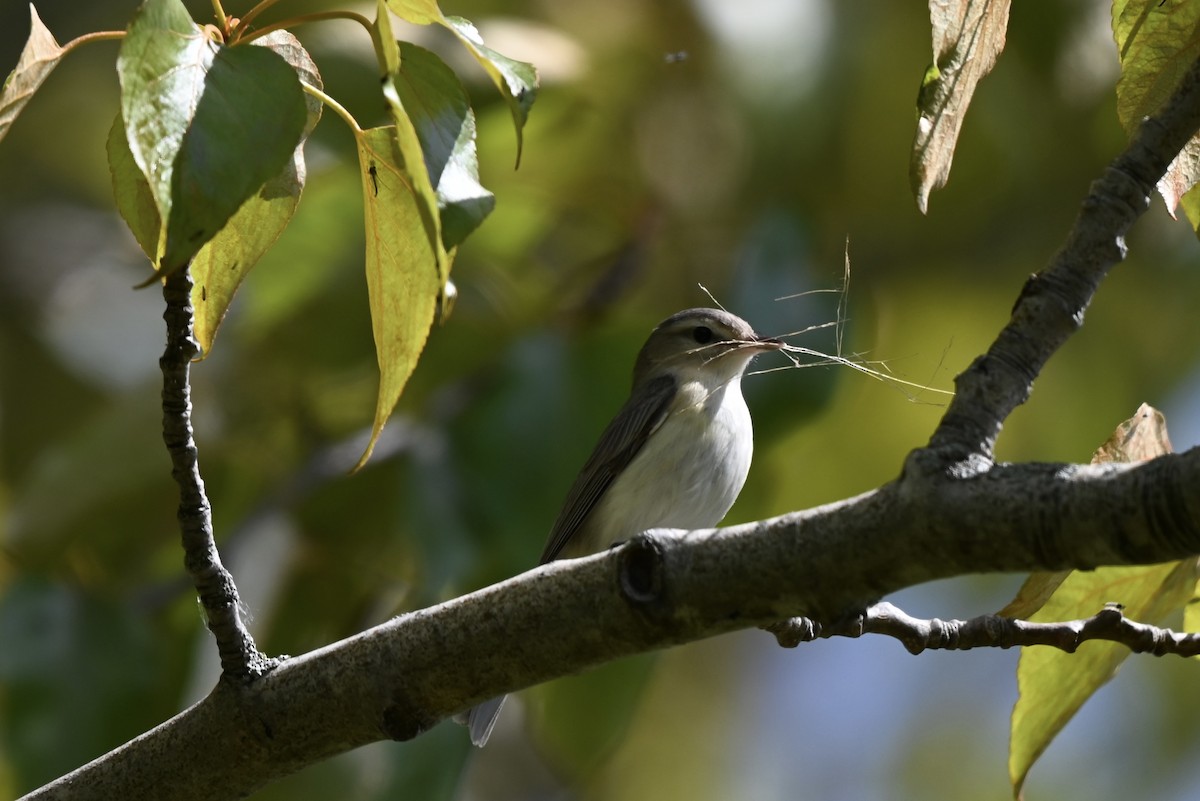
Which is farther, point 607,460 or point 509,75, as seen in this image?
point 607,460

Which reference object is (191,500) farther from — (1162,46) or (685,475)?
(685,475)

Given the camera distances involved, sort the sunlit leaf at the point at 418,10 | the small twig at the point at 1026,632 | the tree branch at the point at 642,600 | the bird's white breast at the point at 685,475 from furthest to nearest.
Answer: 1. the bird's white breast at the point at 685,475
2. the small twig at the point at 1026,632
3. the sunlit leaf at the point at 418,10
4. the tree branch at the point at 642,600

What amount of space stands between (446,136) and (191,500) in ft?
2.13

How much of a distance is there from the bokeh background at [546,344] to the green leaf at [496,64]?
152 cm

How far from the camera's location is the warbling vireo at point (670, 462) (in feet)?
12.2

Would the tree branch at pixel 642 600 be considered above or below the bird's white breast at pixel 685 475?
above

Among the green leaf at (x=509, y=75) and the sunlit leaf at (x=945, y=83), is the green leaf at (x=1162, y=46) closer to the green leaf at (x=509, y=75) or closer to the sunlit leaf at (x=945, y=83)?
the sunlit leaf at (x=945, y=83)

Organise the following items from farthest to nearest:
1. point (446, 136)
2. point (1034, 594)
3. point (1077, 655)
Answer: point (1077, 655), point (1034, 594), point (446, 136)

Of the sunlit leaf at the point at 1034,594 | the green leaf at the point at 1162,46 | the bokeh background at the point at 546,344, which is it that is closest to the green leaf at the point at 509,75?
the green leaf at the point at 1162,46

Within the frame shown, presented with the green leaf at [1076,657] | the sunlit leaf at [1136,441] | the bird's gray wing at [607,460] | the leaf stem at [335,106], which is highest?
the leaf stem at [335,106]

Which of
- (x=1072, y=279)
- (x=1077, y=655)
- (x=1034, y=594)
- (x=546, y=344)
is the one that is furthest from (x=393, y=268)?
(x=546, y=344)

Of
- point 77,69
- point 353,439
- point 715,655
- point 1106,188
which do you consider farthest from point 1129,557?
point 77,69

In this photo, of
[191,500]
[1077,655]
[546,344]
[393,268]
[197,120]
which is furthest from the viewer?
[546,344]

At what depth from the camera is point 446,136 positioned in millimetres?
1408
